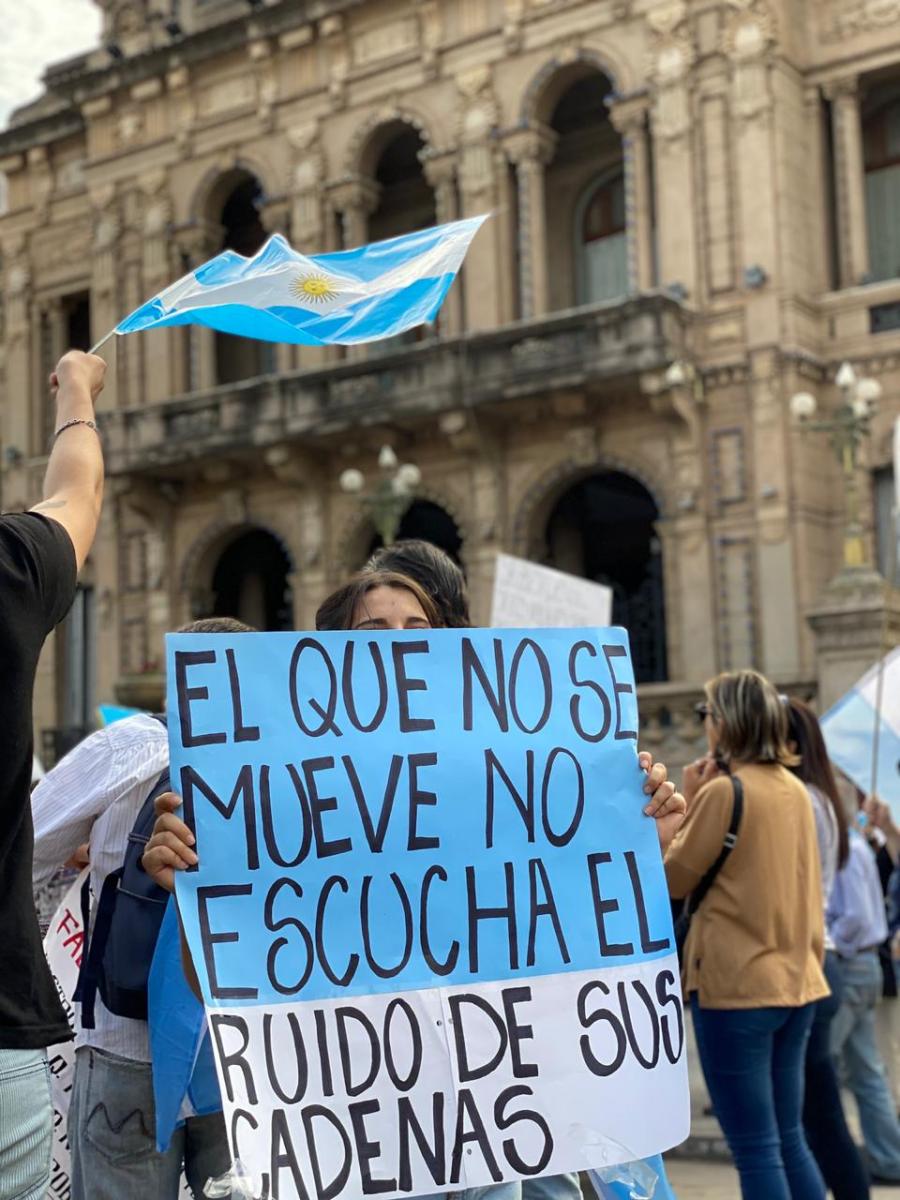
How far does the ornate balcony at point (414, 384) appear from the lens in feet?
65.9

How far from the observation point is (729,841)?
4.45 meters

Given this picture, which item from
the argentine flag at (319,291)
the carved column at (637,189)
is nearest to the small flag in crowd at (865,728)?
the argentine flag at (319,291)

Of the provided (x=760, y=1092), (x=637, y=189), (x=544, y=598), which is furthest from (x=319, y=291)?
(x=637, y=189)

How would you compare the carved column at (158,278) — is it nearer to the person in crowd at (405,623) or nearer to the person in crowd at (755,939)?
the person in crowd at (755,939)

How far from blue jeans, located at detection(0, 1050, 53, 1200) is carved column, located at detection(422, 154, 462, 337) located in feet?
68.1

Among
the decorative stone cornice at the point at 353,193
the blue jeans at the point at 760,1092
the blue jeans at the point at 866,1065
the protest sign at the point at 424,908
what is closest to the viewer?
the protest sign at the point at 424,908

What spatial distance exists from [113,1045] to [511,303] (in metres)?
19.7

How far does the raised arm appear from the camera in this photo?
2516 millimetres

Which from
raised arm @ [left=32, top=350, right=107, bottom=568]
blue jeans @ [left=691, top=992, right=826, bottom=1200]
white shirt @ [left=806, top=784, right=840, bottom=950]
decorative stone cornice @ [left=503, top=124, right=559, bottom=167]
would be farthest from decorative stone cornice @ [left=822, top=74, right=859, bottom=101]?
raised arm @ [left=32, top=350, right=107, bottom=568]

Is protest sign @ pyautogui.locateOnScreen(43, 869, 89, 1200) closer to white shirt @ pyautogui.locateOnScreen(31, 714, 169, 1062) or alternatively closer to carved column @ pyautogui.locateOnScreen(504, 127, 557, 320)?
white shirt @ pyautogui.locateOnScreen(31, 714, 169, 1062)

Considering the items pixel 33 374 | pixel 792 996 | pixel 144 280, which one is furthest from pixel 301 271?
pixel 33 374

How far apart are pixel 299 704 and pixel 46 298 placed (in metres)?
26.5

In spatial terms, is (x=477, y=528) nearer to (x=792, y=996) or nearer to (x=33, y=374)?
(x=33, y=374)

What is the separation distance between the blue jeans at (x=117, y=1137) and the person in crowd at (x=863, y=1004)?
383cm
